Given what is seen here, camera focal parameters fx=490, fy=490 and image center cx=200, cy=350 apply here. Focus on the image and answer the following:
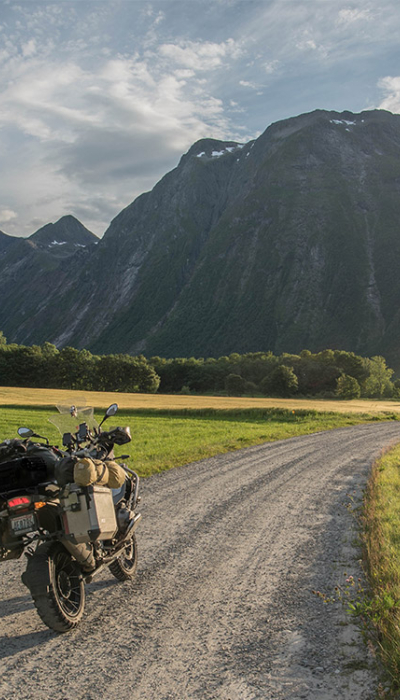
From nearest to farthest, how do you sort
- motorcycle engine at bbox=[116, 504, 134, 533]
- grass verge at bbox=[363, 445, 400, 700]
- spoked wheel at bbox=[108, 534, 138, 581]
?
grass verge at bbox=[363, 445, 400, 700] → motorcycle engine at bbox=[116, 504, 134, 533] → spoked wheel at bbox=[108, 534, 138, 581]

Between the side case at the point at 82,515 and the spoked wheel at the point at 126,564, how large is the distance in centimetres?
134

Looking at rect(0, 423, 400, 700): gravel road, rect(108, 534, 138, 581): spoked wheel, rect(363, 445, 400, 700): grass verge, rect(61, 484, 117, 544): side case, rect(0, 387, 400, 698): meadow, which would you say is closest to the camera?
rect(0, 423, 400, 700): gravel road

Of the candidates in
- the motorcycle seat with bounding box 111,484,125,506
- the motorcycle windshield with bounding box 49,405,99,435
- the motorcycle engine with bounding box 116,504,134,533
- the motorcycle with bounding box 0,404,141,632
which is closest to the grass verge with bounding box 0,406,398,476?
the motorcycle windshield with bounding box 49,405,99,435

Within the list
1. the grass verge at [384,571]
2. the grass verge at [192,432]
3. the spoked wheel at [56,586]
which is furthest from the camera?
the grass verge at [192,432]

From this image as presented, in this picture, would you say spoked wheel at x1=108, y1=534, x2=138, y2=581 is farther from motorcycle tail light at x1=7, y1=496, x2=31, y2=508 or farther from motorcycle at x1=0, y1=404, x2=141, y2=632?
motorcycle tail light at x1=7, y1=496, x2=31, y2=508

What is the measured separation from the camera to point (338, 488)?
13.8 m

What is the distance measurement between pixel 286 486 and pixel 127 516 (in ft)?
26.9

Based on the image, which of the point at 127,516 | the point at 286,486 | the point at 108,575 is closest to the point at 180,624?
the point at 127,516

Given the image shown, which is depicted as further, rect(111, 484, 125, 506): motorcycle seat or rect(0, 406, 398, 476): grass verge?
rect(0, 406, 398, 476): grass verge

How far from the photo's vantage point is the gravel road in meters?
4.43

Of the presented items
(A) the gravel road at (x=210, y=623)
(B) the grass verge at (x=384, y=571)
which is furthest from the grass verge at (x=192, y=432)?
(B) the grass verge at (x=384, y=571)

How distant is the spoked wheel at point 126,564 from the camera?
6.76 m

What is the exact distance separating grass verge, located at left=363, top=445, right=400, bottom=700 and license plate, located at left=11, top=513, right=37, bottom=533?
3.77m

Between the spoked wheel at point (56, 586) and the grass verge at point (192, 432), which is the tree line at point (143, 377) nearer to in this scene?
the grass verge at point (192, 432)
